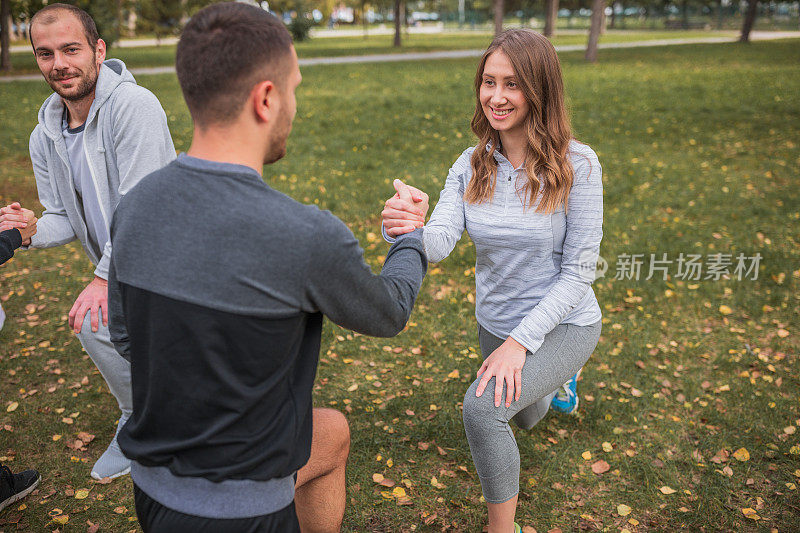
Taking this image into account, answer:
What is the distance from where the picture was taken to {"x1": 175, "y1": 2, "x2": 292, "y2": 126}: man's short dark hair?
1.76 metres

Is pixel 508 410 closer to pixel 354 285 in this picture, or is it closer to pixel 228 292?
pixel 354 285

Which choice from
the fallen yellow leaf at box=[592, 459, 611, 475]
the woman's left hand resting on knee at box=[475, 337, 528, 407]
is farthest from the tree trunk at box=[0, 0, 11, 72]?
the woman's left hand resting on knee at box=[475, 337, 528, 407]

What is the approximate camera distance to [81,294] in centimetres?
327

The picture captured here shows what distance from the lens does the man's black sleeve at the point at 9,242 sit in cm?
306

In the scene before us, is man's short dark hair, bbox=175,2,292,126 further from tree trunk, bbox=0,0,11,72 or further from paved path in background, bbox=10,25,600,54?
paved path in background, bbox=10,25,600,54

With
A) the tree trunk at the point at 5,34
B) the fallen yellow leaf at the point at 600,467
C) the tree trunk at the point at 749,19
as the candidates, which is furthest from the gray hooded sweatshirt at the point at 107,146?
the tree trunk at the point at 749,19

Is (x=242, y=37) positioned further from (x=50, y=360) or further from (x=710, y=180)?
(x=710, y=180)

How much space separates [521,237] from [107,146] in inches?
87.9

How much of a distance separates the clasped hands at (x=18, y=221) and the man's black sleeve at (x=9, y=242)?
34 millimetres

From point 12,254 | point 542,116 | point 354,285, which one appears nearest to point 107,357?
point 12,254

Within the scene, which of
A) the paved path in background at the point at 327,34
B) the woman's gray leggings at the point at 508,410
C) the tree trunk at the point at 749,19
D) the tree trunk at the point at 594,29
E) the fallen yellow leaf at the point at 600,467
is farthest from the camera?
the paved path in background at the point at 327,34

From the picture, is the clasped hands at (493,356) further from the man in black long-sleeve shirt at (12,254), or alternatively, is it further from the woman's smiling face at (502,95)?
the man in black long-sleeve shirt at (12,254)

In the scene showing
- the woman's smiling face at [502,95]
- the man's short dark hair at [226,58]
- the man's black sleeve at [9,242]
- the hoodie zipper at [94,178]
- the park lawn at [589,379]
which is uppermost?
the man's short dark hair at [226,58]

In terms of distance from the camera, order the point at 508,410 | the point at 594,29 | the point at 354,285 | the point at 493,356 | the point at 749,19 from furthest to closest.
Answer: the point at 749,19, the point at 594,29, the point at 493,356, the point at 508,410, the point at 354,285
